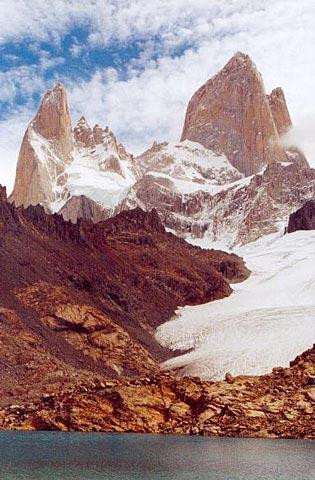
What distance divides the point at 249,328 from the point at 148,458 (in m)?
57.1

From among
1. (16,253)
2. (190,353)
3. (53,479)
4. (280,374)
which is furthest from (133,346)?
(53,479)

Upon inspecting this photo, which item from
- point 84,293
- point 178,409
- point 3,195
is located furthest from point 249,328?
point 178,409

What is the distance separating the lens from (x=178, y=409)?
54156 millimetres

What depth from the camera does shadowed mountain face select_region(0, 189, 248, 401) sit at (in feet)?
238

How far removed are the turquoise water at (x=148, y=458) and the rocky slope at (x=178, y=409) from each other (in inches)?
111

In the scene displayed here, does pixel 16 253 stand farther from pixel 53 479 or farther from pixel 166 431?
pixel 53 479

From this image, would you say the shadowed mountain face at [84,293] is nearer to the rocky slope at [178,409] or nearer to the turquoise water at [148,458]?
the rocky slope at [178,409]

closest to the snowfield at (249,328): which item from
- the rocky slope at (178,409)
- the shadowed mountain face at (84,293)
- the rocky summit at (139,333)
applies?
the rocky summit at (139,333)

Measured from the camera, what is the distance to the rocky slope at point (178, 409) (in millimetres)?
51750

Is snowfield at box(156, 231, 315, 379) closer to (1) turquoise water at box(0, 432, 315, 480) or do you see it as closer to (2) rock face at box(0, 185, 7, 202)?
(2) rock face at box(0, 185, 7, 202)

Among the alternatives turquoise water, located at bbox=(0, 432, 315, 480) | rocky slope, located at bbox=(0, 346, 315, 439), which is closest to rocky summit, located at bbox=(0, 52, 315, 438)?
rocky slope, located at bbox=(0, 346, 315, 439)

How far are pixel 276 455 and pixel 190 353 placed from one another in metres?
48.3

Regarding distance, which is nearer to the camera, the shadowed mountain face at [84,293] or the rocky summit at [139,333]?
the rocky summit at [139,333]

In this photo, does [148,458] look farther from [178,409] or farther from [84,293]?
[84,293]
